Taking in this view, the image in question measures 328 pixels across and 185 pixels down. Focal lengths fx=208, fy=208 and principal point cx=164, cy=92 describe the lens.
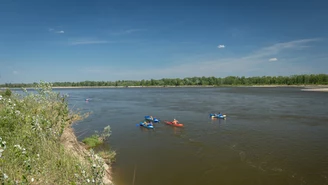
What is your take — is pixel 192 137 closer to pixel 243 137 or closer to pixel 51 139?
pixel 243 137

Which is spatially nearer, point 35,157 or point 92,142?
point 35,157

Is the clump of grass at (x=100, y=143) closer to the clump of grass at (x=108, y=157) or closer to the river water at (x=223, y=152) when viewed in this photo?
the clump of grass at (x=108, y=157)

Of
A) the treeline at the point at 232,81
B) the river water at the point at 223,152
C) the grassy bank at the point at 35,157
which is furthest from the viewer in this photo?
the treeline at the point at 232,81

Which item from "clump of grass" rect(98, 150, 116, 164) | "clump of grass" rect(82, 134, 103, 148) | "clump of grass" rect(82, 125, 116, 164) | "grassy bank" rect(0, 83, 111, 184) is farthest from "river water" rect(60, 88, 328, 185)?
"grassy bank" rect(0, 83, 111, 184)

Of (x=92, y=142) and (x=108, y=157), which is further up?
(x=92, y=142)

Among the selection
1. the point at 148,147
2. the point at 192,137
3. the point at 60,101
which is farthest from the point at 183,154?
the point at 60,101

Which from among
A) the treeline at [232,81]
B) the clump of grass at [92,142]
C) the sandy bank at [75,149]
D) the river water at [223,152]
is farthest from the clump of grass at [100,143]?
the treeline at [232,81]

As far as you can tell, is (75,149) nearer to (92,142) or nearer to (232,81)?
(92,142)

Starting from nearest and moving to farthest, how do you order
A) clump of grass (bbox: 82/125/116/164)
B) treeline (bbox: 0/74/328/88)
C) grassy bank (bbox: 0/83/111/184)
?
grassy bank (bbox: 0/83/111/184) → clump of grass (bbox: 82/125/116/164) → treeline (bbox: 0/74/328/88)

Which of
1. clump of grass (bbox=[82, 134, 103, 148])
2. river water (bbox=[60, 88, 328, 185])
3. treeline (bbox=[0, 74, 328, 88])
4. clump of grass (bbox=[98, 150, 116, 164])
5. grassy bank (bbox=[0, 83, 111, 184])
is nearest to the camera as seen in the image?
grassy bank (bbox=[0, 83, 111, 184])

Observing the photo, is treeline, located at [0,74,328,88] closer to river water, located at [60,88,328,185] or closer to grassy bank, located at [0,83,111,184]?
river water, located at [60,88,328,185]

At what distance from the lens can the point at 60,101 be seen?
27.8ft

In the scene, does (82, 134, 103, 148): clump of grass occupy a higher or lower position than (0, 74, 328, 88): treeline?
lower

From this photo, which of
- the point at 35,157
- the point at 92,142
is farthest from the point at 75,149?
the point at 92,142
